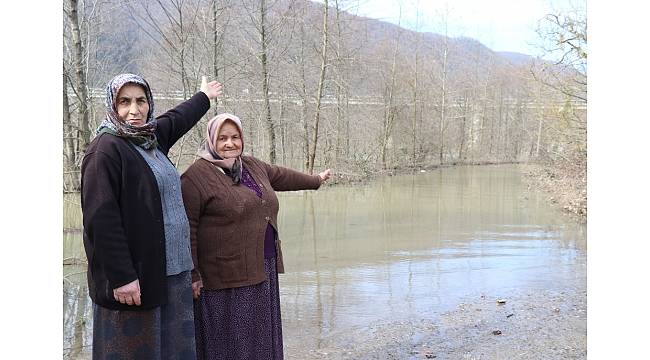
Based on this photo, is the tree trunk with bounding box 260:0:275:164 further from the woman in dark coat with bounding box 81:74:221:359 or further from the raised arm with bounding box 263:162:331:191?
the woman in dark coat with bounding box 81:74:221:359

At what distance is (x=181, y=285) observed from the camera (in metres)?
2.59

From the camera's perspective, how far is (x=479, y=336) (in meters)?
4.47

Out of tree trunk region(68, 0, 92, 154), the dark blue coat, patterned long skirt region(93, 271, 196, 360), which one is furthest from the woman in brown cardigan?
tree trunk region(68, 0, 92, 154)

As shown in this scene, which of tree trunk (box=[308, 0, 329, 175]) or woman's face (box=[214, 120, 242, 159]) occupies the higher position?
tree trunk (box=[308, 0, 329, 175])

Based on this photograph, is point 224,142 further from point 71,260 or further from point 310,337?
point 71,260

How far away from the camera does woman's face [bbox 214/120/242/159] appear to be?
2943mm

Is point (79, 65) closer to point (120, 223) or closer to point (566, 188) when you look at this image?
point (120, 223)

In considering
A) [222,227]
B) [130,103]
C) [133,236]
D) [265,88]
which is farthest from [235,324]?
[265,88]

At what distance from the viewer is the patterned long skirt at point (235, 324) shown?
9.55ft

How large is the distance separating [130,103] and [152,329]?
94cm

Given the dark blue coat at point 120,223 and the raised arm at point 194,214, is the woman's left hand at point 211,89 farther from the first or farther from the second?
the dark blue coat at point 120,223

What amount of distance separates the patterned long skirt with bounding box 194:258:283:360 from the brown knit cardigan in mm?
58

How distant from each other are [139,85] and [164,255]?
72 centimetres
